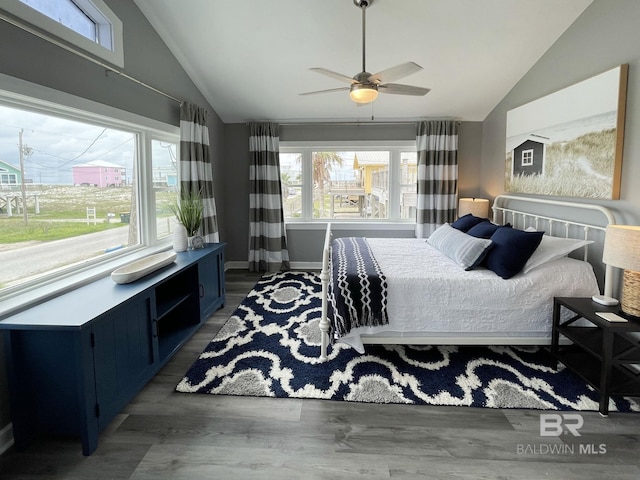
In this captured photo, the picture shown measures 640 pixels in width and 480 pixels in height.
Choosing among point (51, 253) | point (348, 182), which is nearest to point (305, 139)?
point (348, 182)

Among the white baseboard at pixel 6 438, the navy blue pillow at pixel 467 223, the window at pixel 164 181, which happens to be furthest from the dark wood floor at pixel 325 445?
the navy blue pillow at pixel 467 223

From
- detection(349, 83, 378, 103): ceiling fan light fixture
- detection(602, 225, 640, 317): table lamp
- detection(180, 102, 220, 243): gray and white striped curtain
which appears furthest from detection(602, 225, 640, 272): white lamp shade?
detection(180, 102, 220, 243): gray and white striped curtain

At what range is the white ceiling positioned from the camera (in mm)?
3127

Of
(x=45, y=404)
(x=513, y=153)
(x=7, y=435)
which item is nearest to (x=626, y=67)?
(x=513, y=153)

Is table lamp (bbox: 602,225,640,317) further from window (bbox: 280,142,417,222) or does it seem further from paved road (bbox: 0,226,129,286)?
paved road (bbox: 0,226,129,286)

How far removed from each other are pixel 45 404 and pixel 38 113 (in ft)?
5.79

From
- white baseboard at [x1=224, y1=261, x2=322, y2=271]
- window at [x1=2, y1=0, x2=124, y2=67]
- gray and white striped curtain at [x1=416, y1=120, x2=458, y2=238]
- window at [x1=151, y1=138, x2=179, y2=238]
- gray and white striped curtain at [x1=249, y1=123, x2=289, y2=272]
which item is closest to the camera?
window at [x1=2, y1=0, x2=124, y2=67]

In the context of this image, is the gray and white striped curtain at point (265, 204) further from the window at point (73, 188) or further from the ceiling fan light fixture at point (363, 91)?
the ceiling fan light fixture at point (363, 91)

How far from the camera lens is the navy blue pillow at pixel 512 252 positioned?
2777mm

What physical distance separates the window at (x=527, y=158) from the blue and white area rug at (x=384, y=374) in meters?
2.00

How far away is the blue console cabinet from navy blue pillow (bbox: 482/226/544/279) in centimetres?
266

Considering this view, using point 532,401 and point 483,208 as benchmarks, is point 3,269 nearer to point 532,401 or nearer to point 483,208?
point 532,401

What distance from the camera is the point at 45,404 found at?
187cm

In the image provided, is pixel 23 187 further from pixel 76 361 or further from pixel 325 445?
pixel 325 445
